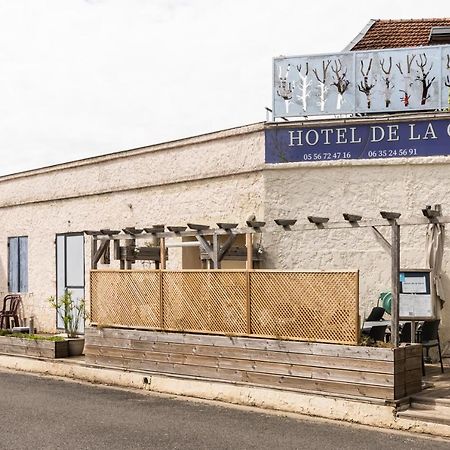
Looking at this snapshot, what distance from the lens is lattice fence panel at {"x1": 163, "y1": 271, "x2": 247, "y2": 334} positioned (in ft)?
35.6

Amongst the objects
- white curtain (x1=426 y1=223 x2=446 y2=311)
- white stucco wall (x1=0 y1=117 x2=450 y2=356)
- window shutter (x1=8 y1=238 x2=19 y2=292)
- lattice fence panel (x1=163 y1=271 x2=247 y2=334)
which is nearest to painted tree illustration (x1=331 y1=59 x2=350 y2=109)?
white stucco wall (x1=0 y1=117 x2=450 y2=356)

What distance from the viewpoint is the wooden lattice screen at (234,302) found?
974cm

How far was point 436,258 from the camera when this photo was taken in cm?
1200

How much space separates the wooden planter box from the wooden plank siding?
1338 millimetres

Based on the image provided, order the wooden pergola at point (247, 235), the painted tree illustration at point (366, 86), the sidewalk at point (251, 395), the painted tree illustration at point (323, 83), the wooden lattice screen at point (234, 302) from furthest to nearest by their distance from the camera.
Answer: the painted tree illustration at point (323, 83)
the painted tree illustration at point (366, 86)
the wooden lattice screen at point (234, 302)
the wooden pergola at point (247, 235)
the sidewalk at point (251, 395)

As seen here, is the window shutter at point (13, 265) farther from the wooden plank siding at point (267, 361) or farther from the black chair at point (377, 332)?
the black chair at point (377, 332)

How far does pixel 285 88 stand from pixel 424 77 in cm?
251

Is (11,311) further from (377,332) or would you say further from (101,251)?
(377,332)

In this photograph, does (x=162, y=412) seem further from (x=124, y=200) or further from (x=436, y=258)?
(x=124, y=200)

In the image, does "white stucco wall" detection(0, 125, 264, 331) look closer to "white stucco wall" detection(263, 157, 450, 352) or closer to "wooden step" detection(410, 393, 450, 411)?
"white stucco wall" detection(263, 157, 450, 352)

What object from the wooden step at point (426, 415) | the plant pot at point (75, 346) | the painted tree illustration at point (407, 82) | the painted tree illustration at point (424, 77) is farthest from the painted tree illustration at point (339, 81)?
the wooden step at point (426, 415)

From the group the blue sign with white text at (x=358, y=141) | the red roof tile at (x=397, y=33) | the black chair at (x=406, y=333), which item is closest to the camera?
the black chair at (x=406, y=333)

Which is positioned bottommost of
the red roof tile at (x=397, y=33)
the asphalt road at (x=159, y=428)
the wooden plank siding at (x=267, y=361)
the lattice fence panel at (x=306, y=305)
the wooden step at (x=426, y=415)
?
the asphalt road at (x=159, y=428)

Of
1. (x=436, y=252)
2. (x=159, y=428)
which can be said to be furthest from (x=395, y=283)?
(x=159, y=428)
